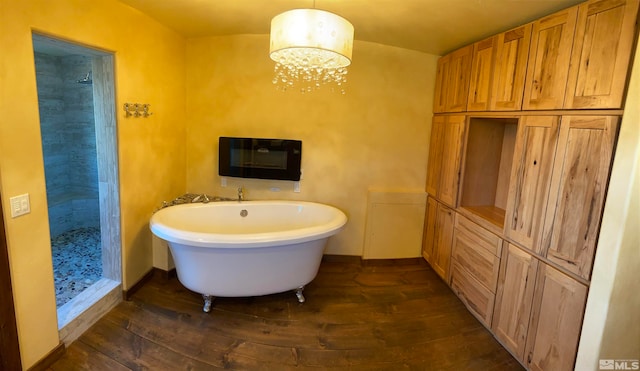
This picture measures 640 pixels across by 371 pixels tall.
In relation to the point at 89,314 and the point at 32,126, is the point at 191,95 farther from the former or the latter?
the point at 89,314

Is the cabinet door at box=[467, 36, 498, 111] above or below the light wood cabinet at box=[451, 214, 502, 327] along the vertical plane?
above

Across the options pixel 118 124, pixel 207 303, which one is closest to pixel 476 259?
pixel 207 303

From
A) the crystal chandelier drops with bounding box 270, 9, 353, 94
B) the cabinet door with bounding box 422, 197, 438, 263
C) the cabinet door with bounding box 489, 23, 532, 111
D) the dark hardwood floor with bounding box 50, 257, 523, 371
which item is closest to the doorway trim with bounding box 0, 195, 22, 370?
the dark hardwood floor with bounding box 50, 257, 523, 371

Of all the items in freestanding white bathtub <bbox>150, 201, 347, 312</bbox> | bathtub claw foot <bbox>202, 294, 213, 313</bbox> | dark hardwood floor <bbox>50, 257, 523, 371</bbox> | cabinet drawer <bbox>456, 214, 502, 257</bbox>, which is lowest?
dark hardwood floor <bbox>50, 257, 523, 371</bbox>

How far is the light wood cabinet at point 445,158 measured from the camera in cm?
297

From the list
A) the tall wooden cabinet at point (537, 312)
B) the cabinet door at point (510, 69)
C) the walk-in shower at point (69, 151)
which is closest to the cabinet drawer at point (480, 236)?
the tall wooden cabinet at point (537, 312)

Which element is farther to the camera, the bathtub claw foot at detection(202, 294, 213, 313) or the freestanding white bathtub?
the bathtub claw foot at detection(202, 294, 213, 313)

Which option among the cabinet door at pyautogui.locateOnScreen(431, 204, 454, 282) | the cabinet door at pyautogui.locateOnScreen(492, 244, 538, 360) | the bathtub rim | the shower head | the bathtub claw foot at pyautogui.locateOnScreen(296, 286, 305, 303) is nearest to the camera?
the cabinet door at pyautogui.locateOnScreen(492, 244, 538, 360)

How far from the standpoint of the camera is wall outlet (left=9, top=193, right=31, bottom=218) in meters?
1.70

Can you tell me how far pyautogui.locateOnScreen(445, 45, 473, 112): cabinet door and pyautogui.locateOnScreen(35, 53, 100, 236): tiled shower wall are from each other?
4060 millimetres

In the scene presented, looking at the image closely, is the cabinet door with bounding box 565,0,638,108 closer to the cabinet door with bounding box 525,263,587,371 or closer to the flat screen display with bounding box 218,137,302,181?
the cabinet door with bounding box 525,263,587,371

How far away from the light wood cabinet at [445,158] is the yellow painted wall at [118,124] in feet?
9.06

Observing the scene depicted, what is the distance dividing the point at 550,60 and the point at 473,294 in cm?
186

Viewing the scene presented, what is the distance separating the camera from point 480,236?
103 inches
